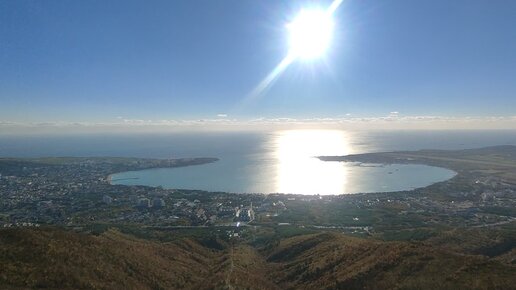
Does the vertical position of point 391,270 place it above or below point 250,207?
above

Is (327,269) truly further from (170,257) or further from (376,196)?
(376,196)

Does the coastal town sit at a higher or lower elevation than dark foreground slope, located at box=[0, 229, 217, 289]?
lower

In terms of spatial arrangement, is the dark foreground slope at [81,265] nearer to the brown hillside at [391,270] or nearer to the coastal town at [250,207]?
the brown hillside at [391,270]

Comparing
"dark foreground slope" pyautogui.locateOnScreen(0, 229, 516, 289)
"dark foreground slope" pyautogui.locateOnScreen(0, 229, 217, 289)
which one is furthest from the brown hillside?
"dark foreground slope" pyautogui.locateOnScreen(0, 229, 217, 289)

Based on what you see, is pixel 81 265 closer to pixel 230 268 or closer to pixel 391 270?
pixel 230 268

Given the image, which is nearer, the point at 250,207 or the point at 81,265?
the point at 81,265

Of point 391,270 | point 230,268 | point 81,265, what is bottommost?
point 230,268

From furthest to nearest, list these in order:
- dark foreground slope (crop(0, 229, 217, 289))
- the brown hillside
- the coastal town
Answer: the coastal town
dark foreground slope (crop(0, 229, 217, 289))
the brown hillside

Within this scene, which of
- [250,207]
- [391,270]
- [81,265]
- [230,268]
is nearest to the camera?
[391,270]

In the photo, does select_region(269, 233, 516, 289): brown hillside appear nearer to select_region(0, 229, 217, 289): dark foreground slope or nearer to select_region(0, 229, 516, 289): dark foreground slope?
select_region(0, 229, 516, 289): dark foreground slope

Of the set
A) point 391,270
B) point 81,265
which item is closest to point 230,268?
point 81,265
